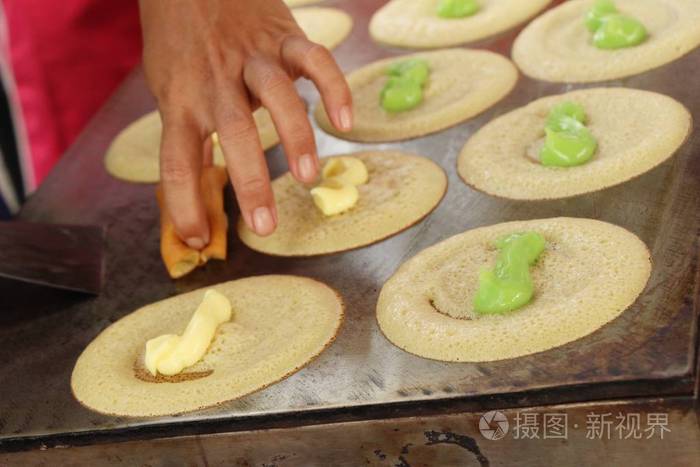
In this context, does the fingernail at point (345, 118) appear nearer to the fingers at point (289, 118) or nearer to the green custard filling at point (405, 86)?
the fingers at point (289, 118)

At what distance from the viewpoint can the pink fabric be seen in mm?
3018

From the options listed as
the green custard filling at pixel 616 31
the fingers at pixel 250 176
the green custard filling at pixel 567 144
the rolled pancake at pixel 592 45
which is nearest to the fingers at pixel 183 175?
the fingers at pixel 250 176

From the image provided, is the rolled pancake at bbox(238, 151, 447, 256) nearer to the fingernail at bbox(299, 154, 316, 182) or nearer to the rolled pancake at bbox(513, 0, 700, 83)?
the fingernail at bbox(299, 154, 316, 182)

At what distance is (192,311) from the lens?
1.85 meters

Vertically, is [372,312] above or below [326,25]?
above

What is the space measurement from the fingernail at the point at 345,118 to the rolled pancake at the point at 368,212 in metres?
0.20

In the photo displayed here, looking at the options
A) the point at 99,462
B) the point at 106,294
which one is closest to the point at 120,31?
the point at 106,294

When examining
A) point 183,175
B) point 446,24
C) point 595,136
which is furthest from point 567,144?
point 446,24

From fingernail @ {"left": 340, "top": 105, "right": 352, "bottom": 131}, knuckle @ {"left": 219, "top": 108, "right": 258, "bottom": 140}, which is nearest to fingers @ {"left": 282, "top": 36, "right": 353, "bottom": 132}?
fingernail @ {"left": 340, "top": 105, "right": 352, "bottom": 131}

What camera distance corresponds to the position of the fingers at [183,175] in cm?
189

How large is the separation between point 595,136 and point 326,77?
0.58 meters

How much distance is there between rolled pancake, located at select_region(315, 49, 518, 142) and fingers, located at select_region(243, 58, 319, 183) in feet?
1.41

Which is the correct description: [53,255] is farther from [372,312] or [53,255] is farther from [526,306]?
[526,306]

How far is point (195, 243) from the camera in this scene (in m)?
1.96
